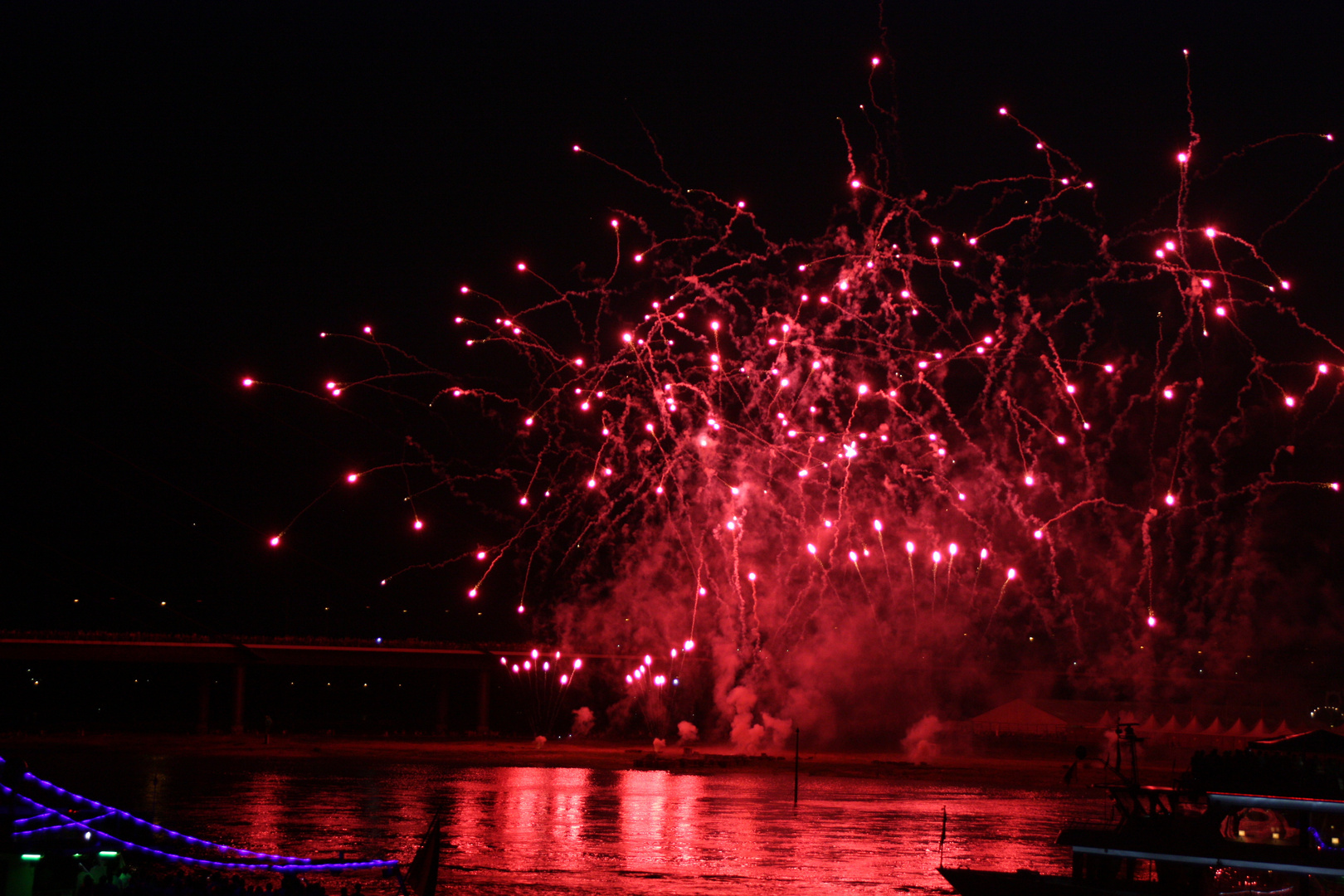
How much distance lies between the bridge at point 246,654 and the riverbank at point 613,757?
15.5 ft

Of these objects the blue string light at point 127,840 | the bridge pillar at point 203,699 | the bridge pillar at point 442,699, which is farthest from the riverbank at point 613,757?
the blue string light at point 127,840

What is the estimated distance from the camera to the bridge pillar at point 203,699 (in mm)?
78375

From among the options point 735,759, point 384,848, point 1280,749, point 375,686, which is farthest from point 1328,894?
point 375,686

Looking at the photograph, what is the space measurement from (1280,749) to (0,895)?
22.3 m

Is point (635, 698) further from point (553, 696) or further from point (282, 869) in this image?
point (282, 869)

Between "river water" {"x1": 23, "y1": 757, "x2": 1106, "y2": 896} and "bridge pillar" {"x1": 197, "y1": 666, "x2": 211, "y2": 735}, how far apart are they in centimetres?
2635

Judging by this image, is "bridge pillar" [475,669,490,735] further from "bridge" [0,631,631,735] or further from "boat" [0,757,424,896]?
"boat" [0,757,424,896]

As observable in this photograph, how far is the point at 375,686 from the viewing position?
4840 inches

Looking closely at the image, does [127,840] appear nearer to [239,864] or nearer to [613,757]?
[239,864]

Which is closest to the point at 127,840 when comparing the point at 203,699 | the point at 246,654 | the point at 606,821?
the point at 606,821

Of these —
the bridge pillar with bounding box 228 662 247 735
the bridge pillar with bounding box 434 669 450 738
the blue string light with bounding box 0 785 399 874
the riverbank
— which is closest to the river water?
the blue string light with bounding box 0 785 399 874

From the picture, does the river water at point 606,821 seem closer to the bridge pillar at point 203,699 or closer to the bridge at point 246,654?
the bridge at point 246,654

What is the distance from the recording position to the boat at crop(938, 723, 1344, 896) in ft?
70.8

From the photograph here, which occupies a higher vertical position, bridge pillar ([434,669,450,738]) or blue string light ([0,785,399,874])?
blue string light ([0,785,399,874])
